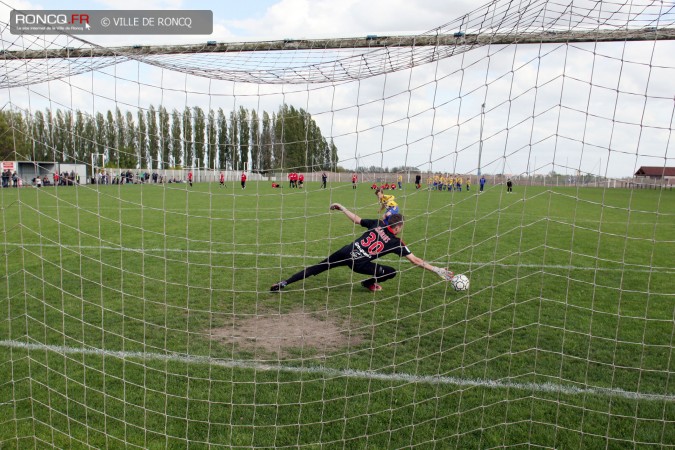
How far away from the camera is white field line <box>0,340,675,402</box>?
158 inches

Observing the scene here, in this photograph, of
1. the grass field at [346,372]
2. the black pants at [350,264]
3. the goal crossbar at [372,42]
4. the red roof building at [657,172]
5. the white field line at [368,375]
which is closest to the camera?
the grass field at [346,372]

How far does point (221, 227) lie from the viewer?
13883 millimetres

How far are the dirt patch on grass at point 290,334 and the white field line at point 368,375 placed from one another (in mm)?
331

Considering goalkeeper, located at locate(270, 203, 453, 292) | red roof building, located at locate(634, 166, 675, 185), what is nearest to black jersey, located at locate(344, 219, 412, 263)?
goalkeeper, located at locate(270, 203, 453, 292)

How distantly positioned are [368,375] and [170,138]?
2.56 meters

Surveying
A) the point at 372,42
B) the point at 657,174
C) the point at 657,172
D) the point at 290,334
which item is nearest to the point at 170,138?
the point at 372,42

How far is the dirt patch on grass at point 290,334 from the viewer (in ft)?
16.1

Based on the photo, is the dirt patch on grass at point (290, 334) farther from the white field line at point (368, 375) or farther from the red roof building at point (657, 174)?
the red roof building at point (657, 174)

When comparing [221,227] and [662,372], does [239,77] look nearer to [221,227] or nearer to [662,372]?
[662,372]

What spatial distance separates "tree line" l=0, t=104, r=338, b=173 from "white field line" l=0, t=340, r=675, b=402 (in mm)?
1733

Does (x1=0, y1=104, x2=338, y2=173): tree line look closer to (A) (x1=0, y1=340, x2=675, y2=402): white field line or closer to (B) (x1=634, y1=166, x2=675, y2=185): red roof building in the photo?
(A) (x1=0, y1=340, x2=675, y2=402): white field line

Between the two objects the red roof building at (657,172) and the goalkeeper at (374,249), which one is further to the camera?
the goalkeeper at (374,249)

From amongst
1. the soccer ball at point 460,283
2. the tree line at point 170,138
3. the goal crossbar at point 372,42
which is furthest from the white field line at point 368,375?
the goal crossbar at point 372,42

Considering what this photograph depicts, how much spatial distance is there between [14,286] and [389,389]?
5.66m
